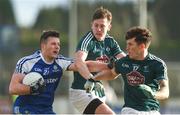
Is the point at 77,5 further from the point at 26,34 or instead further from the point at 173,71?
the point at 26,34

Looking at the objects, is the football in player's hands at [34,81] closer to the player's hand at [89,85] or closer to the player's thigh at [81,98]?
the player's hand at [89,85]

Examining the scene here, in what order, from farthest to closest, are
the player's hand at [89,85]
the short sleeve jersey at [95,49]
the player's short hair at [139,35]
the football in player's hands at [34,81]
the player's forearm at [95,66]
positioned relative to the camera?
the short sleeve jersey at [95,49]
the player's forearm at [95,66]
the player's hand at [89,85]
the football in player's hands at [34,81]
the player's short hair at [139,35]

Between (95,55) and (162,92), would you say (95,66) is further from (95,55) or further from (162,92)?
(162,92)

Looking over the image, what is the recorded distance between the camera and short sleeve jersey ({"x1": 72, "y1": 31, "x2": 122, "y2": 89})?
1028 cm

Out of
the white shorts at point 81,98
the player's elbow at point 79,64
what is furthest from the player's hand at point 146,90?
the white shorts at point 81,98

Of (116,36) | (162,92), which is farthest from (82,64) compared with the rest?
(116,36)

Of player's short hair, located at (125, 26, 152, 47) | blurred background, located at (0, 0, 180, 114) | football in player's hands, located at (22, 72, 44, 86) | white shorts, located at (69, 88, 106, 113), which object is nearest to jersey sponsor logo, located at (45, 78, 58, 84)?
football in player's hands, located at (22, 72, 44, 86)

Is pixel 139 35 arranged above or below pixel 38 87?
above

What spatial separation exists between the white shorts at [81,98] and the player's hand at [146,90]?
1.42 m

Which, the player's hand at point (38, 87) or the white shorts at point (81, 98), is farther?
the white shorts at point (81, 98)

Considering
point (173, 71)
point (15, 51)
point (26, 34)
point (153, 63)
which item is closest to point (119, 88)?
point (173, 71)

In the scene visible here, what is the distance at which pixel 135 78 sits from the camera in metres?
9.15

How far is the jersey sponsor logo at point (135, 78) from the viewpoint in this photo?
29.9 feet

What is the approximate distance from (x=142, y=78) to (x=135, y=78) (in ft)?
0.29
